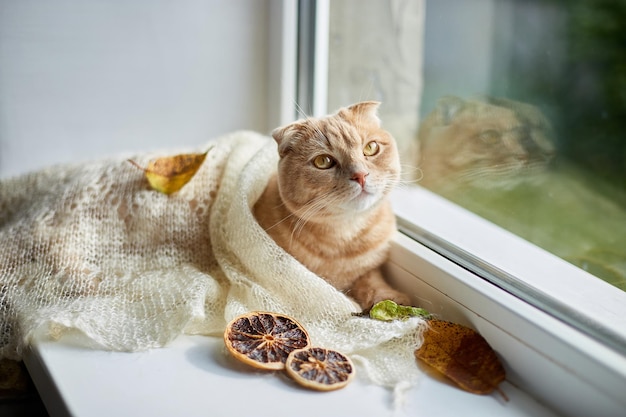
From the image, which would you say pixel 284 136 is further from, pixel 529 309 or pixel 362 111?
pixel 529 309

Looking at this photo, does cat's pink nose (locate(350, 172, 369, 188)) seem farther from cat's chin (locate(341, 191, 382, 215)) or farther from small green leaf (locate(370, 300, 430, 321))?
small green leaf (locate(370, 300, 430, 321))

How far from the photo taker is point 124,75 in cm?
154

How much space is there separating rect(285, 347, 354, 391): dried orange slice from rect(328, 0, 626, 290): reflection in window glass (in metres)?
0.49

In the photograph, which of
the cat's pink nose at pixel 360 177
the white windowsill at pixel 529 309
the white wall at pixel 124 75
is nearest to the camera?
the white windowsill at pixel 529 309

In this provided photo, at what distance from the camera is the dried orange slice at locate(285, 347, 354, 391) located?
904 mm

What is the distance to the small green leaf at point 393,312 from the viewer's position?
3.47 feet

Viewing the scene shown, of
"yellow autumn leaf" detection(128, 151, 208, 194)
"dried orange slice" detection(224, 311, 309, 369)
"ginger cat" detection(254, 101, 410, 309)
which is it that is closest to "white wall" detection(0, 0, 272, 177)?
"yellow autumn leaf" detection(128, 151, 208, 194)

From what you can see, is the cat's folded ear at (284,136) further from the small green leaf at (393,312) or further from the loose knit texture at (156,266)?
the small green leaf at (393,312)

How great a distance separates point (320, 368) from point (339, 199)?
0.29 metres

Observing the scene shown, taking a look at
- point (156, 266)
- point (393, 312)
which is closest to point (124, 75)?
point (156, 266)

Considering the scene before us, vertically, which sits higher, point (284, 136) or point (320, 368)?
point (284, 136)

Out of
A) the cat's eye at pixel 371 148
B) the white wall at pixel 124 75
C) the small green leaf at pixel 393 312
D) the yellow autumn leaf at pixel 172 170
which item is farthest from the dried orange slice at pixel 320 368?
the white wall at pixel 124 75

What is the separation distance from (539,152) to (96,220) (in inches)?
38.2

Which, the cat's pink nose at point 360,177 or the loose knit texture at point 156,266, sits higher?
the cat's pink nose at point 360,177
